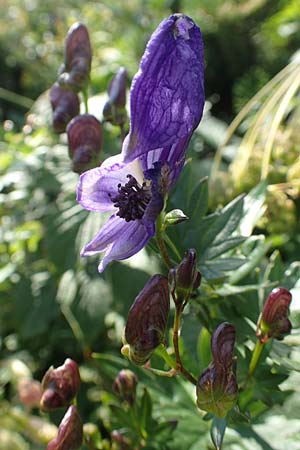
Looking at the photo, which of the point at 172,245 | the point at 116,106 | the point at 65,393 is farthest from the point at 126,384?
the point at 116,106

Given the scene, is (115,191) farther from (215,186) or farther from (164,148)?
(215,186)

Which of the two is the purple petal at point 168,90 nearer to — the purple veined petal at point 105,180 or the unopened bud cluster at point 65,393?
the purple veined petal at point 105,180

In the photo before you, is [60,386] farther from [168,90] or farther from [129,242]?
[168,90]

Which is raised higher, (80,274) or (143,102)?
(143,102)

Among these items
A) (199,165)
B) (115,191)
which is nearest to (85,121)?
(115,191)

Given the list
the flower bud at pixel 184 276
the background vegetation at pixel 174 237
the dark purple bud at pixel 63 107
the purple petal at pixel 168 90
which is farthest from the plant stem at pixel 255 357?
the dark purple bud at pixel 63 107

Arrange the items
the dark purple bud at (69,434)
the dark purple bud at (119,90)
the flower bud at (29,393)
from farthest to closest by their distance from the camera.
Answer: the flower bud at (29,393) < the dark purple bud at (119,90) < the dark purple bud at (69,434)

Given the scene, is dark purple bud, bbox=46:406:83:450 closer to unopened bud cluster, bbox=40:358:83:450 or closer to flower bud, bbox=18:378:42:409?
unopened bud cluster, bbox=40:358:83:450
